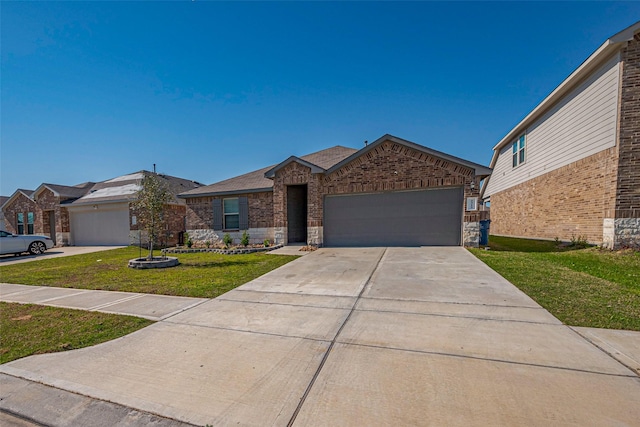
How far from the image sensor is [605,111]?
9008mm

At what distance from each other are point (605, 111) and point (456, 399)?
40.5ft

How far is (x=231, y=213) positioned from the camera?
13.9 m

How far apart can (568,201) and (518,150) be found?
5688 mm

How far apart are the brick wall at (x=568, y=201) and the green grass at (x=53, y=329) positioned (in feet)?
45.0

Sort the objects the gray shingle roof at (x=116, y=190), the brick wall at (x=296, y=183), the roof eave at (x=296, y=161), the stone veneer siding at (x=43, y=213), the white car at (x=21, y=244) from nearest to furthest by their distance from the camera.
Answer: the roof eave at (x=296, y=161) < the brick wall at (x=296, y=183) < the white car at (x=21, y=244) < the gray shingle roof at (x=116, y=190) < the stone veneer siding at (x=43, y=213)

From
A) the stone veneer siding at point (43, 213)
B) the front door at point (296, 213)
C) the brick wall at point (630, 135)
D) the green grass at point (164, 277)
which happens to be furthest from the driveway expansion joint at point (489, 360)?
the stone veneer siding at point (43, 213)

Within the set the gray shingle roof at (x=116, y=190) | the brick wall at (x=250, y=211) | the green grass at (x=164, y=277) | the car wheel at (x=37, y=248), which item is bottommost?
the car wheel at (x=37, y=248)

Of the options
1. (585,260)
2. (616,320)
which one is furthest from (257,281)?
(585,260)

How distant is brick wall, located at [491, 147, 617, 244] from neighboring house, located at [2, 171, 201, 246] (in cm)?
1944

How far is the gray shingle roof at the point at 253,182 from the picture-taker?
13.3 metres

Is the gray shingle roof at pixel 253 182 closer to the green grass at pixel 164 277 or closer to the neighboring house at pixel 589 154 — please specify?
the green grass at pixel 164 277

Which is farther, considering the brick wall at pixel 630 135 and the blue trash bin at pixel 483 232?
the blue trash bin at pixel 483 232

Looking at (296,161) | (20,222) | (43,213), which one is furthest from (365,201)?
(20,222)

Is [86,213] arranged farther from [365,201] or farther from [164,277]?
[365,201]
